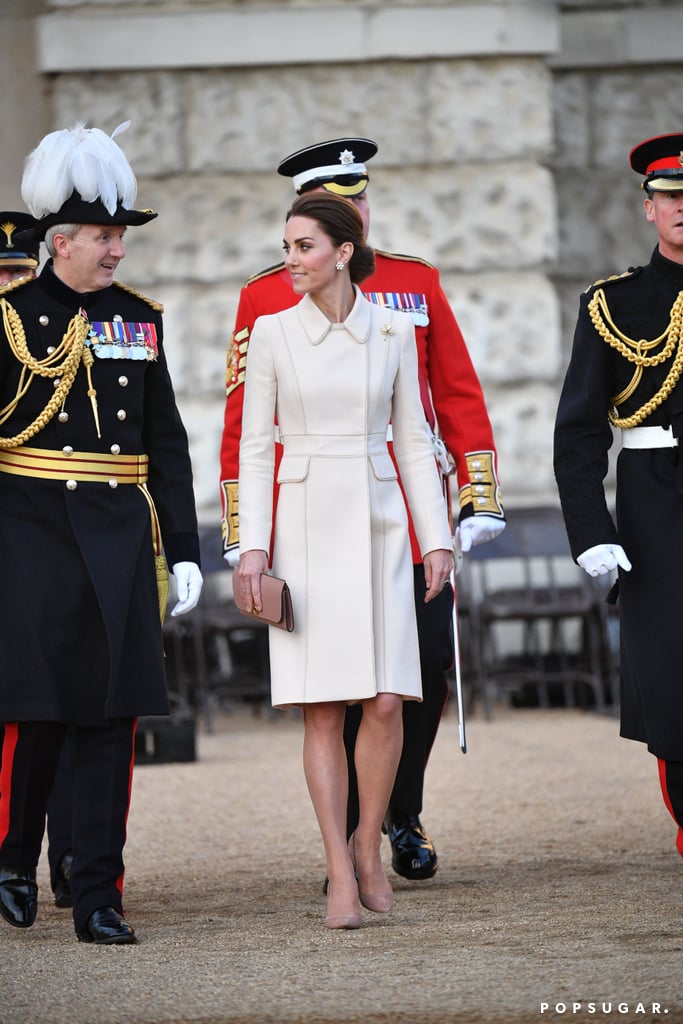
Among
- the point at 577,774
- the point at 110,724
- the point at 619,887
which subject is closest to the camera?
the point at 110,724

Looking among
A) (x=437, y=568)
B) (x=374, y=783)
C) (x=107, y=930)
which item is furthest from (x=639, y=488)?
(x=107, y=930)

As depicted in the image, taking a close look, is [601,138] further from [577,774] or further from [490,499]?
[490,499]

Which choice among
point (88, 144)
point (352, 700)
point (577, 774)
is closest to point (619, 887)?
point (352, 700)

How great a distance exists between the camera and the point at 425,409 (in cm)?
529

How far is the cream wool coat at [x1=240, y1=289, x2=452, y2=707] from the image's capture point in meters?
4.54

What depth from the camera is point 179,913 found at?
4.79m

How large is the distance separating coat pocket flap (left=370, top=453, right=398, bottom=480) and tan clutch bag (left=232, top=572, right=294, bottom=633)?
36cm

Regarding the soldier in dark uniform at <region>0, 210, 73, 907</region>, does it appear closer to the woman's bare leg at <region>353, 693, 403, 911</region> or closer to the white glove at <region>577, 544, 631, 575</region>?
the woman's bare leg at <region>353, 693, 403, 911</region>

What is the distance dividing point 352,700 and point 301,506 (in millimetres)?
469

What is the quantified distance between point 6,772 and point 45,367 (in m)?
0.95

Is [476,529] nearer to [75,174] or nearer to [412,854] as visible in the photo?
[412,854]

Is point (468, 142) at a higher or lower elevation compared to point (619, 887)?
higher

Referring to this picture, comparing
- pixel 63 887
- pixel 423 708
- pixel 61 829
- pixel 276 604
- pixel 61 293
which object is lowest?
pixel 63 887

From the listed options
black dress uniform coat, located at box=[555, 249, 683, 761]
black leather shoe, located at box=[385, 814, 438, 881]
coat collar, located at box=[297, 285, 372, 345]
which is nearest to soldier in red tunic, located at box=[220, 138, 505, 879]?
black leather shoe, located at box=[385, 814, 438, 881]
